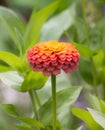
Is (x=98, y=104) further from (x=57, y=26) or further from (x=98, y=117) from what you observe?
(x=57, y=26)

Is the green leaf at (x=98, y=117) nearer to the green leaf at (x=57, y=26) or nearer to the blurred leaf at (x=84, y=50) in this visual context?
the blurred leaf at (x=84, y=50)

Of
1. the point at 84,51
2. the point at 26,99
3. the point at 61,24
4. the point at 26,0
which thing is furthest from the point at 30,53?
the point at 26,0

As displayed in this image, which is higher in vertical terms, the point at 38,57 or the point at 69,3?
the point at 69,3

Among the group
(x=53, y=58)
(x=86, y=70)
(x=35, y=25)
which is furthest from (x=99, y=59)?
(x=53, y=58)

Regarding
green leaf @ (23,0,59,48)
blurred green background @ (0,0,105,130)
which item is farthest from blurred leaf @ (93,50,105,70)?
green leaf @ (23,0,59,48)

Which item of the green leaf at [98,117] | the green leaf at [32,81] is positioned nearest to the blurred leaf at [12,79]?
the green leaf at [32,81]

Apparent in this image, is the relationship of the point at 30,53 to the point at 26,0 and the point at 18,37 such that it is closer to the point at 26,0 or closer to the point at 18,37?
the point at 18,37
